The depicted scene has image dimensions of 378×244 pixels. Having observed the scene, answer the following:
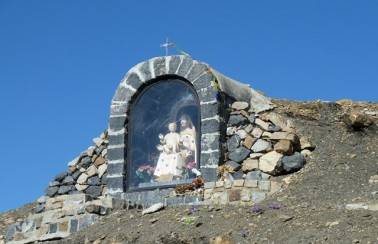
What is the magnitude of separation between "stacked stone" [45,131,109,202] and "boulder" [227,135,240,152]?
2.77 m

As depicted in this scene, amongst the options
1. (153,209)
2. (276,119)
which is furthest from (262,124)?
(153,209)

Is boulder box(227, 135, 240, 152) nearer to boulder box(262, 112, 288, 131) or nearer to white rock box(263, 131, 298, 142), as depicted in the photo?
white rock box(263, 131, 298, 142)

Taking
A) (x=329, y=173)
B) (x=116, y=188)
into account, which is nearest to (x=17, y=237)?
(x=116, y=188)

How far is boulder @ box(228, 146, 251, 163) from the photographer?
14359 millimetres

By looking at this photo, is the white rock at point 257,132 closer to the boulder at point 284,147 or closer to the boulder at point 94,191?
the boulder at point 284,147

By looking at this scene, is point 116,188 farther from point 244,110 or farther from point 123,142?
point 244,110

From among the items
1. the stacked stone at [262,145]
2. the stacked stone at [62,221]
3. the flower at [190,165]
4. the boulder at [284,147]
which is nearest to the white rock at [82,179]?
the stacked stone at [62,221]

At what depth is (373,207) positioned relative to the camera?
Answer: 11.2m

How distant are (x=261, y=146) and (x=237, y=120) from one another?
87 centimetres

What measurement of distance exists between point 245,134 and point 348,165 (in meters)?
2.16

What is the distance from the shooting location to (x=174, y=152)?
1503 cm

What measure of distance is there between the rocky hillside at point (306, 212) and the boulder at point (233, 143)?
127cm

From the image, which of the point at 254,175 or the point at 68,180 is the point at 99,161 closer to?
the point at 68,180

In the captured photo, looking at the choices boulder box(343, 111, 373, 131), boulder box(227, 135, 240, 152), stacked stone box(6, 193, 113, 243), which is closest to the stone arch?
boulder box(227, 135, 240, 152)
